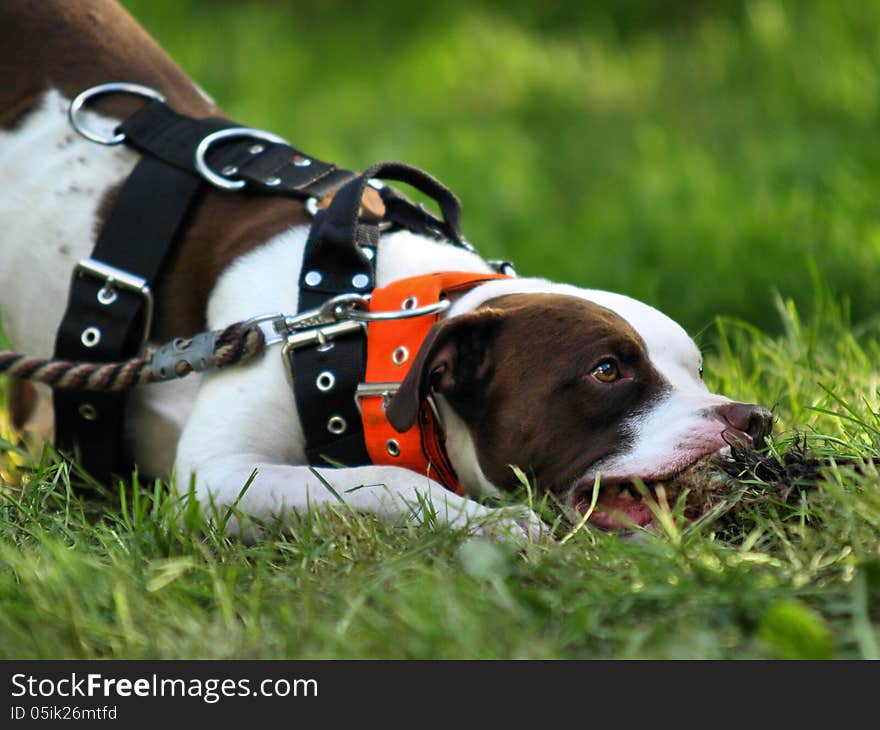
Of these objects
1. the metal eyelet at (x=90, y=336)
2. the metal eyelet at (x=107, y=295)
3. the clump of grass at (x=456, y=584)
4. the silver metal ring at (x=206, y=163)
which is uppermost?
the silver metal ring at (x=206, y=163)

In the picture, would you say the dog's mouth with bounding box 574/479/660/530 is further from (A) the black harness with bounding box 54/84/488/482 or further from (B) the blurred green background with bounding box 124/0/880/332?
(B) the blurred green background with bounding box 124/0/880/332

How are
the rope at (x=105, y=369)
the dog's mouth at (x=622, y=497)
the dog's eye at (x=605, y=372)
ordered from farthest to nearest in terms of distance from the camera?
1. the rope at (x=105, y=369)
2. the dog's eye at (x=605, y=372)
3. the dog's mouth at (x=622, y=497)

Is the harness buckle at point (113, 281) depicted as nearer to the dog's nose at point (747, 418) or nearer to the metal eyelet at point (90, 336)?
the metal eyelet at point (90, 336)

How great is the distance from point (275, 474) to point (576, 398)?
66 cm

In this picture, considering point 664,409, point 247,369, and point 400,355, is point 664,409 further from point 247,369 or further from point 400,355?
point 247,369

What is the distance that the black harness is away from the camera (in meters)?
2.83

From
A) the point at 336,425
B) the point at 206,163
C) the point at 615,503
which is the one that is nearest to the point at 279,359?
the point at 336,425

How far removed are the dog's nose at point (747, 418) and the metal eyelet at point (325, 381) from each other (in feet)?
2.65

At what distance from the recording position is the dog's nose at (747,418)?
2.43m

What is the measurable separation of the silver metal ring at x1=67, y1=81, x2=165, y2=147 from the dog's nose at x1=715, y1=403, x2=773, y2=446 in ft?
5.45

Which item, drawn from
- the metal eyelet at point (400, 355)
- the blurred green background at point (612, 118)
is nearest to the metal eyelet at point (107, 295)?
the metal eyelet at point (400, 355)

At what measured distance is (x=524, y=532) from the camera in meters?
2.29

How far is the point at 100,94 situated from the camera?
10.7 ft

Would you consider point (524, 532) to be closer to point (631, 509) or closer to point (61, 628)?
point (631, 509)
